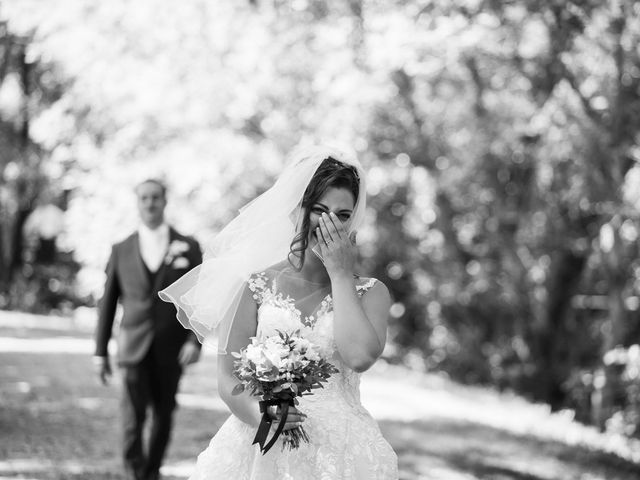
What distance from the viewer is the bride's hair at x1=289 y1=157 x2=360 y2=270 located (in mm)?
3742

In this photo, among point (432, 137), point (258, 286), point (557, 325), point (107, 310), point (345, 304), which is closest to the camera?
point (345, 304)

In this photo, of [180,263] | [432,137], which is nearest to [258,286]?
[180,263]

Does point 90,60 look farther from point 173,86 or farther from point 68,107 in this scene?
point 68,107

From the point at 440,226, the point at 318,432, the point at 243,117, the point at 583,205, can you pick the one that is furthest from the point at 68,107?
the point at 318,432

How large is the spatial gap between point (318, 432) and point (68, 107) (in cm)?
1292

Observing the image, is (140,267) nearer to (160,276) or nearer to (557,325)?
(160,276)

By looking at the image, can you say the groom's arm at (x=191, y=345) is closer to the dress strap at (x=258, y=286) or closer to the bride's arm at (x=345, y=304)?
the dress strap at (x=258, y=286)

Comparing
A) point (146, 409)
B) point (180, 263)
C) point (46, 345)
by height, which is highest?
point (180, 263)

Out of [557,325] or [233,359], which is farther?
[557,325]

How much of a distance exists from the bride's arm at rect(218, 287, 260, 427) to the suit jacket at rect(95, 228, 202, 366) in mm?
2921

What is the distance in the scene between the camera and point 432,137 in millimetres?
15984

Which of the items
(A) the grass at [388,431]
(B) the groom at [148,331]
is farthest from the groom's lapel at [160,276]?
(A) the grass at [388,431]

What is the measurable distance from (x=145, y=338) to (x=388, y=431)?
4.69m

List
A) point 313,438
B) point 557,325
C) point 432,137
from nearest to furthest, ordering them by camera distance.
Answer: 1. point 313,438
2. point 432,137
3. point 557,325
